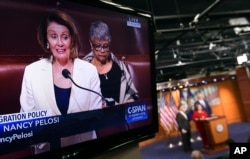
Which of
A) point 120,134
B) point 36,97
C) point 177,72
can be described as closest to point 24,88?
point 36,97

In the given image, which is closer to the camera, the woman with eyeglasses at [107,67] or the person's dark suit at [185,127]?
the woman with eyeglasses at [107,67]

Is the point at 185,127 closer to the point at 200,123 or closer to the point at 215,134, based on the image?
the point at 200,123

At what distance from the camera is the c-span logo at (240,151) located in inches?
50.8

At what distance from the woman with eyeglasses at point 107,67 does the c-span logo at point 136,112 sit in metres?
0.05

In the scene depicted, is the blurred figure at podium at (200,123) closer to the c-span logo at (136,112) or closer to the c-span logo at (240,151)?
the c-span logo at (136,112)

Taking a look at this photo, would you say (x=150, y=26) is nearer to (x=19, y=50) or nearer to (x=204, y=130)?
(x=19, y=50)

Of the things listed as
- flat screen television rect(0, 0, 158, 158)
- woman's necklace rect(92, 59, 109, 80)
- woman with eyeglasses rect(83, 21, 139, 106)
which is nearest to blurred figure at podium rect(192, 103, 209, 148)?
flat screen television rect(0, 0, 158, 158)

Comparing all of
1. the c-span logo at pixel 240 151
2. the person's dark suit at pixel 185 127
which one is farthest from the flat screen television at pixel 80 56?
the person's dark suit at pixel 185 127

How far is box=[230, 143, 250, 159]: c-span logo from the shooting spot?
1291 millimetres

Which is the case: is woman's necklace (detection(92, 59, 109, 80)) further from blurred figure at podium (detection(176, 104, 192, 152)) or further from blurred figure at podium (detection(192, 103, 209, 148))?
blurred figure at podium (detection(192, 103, 209, 148))

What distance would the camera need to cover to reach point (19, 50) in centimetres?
107

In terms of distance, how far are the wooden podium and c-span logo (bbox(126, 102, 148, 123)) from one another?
7252 mm

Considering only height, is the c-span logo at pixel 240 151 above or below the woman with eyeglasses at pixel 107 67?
below

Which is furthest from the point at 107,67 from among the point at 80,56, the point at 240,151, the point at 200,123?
the point at 200,123
